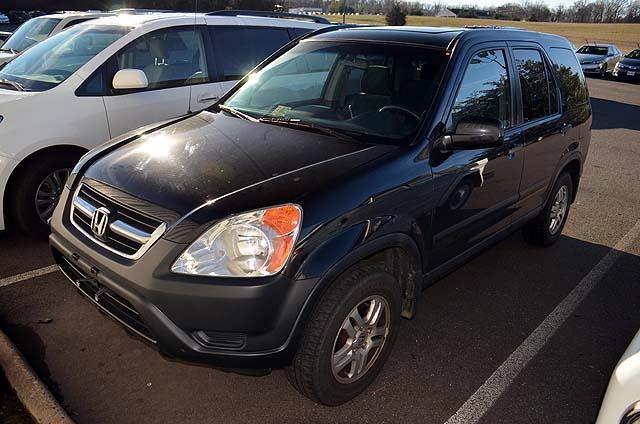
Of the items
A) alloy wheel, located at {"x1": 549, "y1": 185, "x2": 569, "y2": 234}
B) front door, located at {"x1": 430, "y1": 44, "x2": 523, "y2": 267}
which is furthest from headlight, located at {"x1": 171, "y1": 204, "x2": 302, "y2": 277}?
alloy wheel, located at {"x1": 549, "y1": 185, "x2": 569, "y2": 234}

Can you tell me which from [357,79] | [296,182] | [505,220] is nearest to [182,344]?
[296,182]

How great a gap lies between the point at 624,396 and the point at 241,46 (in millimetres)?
4903

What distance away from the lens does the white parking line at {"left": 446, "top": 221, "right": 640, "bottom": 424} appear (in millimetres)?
2713

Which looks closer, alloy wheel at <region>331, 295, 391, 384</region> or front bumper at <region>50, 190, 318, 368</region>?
front bumper at <region>50, 190, 318, 368</region>

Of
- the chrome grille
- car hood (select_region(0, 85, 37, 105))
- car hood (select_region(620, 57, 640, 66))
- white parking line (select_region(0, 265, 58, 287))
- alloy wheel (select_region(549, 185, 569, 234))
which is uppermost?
car hood (select_region(0, 85, 37, 105))

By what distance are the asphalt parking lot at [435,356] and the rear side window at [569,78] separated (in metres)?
1.38

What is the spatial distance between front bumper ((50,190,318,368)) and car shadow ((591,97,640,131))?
38.1 feet

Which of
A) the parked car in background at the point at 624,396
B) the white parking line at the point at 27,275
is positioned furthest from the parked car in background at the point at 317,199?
the white parking line at the point at 27,275

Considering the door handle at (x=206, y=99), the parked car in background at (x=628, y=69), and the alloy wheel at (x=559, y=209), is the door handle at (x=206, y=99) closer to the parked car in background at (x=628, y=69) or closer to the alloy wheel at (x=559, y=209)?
the alloy wheel at (x=559, y=209)

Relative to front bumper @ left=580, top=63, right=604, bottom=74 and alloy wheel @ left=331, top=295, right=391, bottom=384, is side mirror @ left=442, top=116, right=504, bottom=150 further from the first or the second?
front bumper @ left=580, top=63, right=604, bottom=74

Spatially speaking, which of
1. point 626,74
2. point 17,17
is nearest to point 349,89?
point 626,74

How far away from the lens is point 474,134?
112 inches

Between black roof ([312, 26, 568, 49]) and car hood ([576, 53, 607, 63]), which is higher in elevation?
black roof ([312, 26, 568, 49])

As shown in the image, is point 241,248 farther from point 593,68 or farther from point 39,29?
point 593,68
